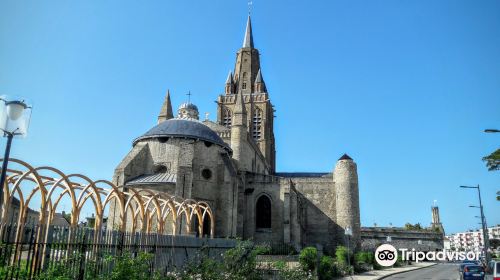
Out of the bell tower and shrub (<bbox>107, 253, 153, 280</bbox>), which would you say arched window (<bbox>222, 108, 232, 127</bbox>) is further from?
shrub (<bbox>107, 253, 153, 280</bbox>)

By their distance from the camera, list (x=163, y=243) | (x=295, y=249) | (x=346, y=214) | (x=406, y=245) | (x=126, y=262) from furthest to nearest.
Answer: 1. (x=406, y=245)
2. (x=346, y=214)
3. (x=295, y=249)
4. (x=163, y=243)
5. (x=126, y=262)

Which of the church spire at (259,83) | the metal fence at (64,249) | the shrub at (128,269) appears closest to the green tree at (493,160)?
the metal fence at (64,249)

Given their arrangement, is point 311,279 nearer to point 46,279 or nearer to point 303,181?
point 46,279

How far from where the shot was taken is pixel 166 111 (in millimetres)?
42656

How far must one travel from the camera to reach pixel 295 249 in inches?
1143

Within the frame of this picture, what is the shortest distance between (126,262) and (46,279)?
5.32 ft

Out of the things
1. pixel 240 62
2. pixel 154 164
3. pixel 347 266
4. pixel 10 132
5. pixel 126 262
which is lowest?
pixel 347 266

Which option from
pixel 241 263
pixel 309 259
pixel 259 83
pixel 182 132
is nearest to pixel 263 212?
pixel 182 132

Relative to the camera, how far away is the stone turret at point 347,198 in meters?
39.8

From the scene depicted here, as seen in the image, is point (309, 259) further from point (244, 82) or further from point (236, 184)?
point (244, 82)

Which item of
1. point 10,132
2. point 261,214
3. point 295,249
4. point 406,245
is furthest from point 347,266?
point 406,245

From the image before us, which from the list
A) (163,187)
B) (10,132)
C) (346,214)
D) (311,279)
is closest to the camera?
(10,132)

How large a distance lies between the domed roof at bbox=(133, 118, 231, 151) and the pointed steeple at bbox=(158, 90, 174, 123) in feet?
43.0

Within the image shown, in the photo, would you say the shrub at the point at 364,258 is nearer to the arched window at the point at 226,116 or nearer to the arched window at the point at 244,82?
the arched window at the point at 226,116
